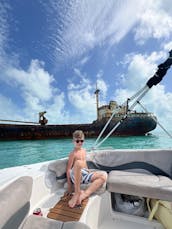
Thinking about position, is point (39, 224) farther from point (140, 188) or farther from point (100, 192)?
point (140, 188)

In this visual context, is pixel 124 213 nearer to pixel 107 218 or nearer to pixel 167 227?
pixel 107 218

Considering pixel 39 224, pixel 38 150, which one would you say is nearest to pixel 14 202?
pixel 39 224

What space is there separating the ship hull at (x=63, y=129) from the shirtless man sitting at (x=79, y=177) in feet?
56.6

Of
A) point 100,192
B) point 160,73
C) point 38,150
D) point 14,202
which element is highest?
point 160,73

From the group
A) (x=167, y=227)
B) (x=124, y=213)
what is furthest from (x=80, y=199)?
(x=167, y=227)

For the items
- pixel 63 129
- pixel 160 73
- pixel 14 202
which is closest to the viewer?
pixel 14 202

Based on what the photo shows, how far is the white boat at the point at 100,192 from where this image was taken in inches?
44.5

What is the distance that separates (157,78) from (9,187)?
2.49m

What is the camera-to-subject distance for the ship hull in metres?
18.3

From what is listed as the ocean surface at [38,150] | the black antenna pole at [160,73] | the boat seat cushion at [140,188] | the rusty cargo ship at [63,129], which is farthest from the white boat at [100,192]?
the rusty cargo ship at [63,129]

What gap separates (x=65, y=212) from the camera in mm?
1428

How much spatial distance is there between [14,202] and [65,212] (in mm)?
563

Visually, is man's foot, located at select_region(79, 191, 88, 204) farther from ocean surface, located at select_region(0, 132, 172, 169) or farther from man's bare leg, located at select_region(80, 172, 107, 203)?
ocean surface, located at select_region(0, 132, 172, 169)

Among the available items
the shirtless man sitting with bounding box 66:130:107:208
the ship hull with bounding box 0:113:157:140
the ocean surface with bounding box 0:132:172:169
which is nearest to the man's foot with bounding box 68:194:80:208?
the shirtless man sitting with bounding box 66:130:107:208
